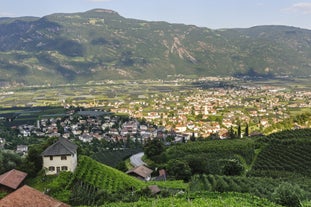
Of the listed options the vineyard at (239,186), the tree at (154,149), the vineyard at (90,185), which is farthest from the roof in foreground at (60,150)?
the tree at (154,149)

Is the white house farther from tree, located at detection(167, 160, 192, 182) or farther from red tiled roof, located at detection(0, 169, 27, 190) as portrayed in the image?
tree, located at detection(167, 160, 192, 182)

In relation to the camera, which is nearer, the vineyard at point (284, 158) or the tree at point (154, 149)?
the vineyard at point (284, 158)

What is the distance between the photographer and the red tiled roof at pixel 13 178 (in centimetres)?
2852

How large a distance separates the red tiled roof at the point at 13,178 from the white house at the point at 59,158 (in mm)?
2071

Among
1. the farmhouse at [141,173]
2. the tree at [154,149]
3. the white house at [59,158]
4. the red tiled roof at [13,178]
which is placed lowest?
the tree at [154,149]

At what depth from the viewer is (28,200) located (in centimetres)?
2186

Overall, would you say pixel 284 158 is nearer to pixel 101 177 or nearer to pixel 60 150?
pixel 101 177

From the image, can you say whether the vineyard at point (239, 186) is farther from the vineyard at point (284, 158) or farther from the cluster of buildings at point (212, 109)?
the cluster of buildings at point (212, 109)

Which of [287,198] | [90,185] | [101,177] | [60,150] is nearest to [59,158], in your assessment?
[60,150]

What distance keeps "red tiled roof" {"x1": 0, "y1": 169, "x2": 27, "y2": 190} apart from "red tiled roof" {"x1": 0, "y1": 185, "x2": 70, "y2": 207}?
6.69 m

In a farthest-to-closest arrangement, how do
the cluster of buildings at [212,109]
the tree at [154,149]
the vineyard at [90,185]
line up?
1. the cluster of buildings at [212,109]
2. the tree at [154,149]
3. the vineyard at [90,185]

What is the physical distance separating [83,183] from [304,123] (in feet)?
256

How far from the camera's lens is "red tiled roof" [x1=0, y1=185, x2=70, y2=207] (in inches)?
844

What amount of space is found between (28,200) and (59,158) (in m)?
10.00
